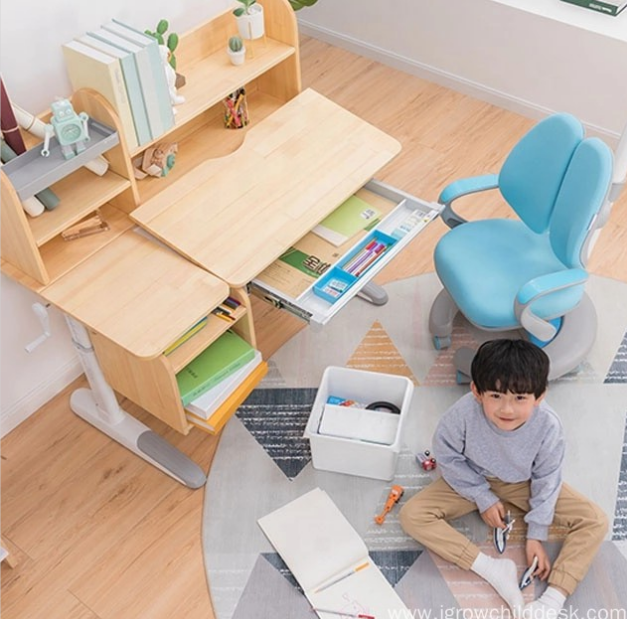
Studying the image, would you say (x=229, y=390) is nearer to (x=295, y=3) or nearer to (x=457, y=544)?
(x=457, y=544)

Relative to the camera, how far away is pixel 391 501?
2.32 m

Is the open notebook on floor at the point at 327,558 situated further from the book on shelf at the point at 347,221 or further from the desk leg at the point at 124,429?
the book on shelf at the point at 347,221

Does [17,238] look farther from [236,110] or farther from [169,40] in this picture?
[236,110]

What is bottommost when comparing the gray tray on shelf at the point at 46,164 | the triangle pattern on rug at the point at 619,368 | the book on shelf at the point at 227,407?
the triangle pattern on rug at the point at 619,368

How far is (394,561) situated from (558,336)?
0.86 metres

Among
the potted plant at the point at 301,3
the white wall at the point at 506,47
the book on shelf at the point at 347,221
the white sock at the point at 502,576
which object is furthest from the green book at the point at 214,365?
the white wall at the point at 506,47

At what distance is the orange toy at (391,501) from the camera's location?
2297 mm

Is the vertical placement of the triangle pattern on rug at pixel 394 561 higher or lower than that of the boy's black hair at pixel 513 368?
lower

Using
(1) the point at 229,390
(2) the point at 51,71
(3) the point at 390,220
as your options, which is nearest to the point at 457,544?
(1) the point at 229,390

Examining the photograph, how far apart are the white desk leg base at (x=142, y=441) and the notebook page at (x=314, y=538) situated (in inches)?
9.8

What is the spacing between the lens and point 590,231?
7.50 feet

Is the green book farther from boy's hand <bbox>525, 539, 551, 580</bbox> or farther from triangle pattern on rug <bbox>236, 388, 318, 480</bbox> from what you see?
boy's hand <bbox>525, 539, 551, 580</bbox>

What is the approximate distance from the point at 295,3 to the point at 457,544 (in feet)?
6.51

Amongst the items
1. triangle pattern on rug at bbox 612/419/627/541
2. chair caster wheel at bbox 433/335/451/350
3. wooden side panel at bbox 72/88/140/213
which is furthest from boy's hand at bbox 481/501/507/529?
wooden side panel at bbox 72/88/140/213
